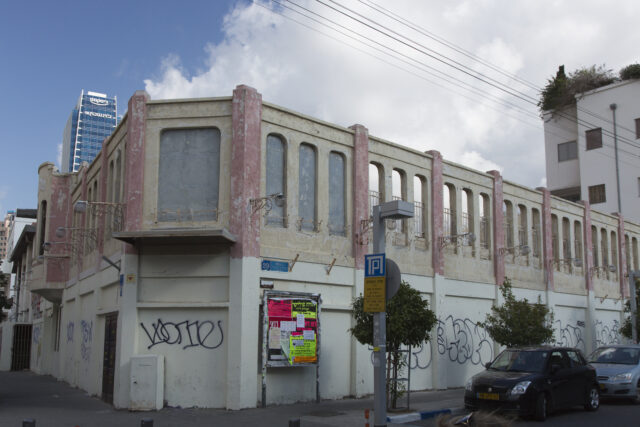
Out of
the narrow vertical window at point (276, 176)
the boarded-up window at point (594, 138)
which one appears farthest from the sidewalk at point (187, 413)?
the boarded-up window at point (594, 138)

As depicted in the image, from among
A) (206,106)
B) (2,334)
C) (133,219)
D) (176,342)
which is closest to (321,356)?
(176,342)

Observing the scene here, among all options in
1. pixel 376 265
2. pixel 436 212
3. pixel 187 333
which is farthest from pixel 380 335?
pixel 436 212

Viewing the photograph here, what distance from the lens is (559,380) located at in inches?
535

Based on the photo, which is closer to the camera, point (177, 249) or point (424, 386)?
point (177, 249)

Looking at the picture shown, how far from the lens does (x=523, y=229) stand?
24.7m

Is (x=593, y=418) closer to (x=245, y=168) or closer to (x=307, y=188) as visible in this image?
(x=307, y=188)

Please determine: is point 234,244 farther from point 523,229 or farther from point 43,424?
point 523,229

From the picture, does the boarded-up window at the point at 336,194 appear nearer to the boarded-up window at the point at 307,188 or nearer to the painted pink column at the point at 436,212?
the boarded-up window at the point at 307,188

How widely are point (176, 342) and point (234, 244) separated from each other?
2784 mm

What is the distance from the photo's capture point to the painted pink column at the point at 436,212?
790 inches

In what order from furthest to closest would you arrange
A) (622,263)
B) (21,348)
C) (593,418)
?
(21,348) → (622,263) → (593,418)

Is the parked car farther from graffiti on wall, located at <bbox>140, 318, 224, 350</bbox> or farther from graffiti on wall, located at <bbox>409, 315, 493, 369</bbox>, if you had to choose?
graffiti on wall, located at <bbox>140, 318, 224, 350</bbox>

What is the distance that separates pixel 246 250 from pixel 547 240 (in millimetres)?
15573

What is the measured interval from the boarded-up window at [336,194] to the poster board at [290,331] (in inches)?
94.2
